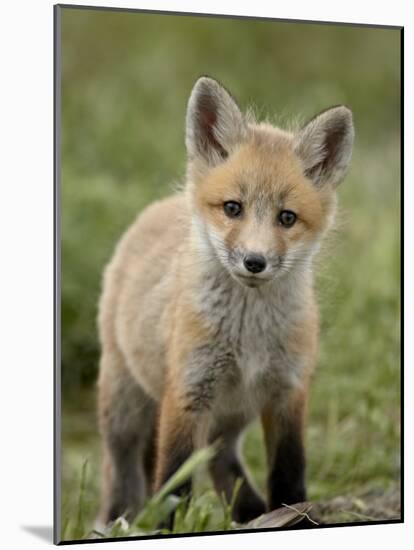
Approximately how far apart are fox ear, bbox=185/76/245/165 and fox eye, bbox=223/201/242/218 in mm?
221

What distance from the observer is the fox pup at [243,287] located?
15.2 ft

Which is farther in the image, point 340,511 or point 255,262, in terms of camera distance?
point 340,511

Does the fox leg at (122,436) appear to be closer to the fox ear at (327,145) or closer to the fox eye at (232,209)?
the fox eye at (232,209)

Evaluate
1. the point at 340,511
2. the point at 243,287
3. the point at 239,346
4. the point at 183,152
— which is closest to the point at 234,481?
the point at 340,511

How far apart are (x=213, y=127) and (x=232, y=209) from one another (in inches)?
14.8

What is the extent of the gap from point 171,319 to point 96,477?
1.91m

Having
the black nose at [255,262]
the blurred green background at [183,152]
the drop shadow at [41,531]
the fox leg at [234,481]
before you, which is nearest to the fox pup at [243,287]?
the black nose at [255,262]

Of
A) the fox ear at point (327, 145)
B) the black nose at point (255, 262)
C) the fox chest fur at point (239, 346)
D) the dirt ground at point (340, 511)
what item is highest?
the fox ear at point (327, 145)

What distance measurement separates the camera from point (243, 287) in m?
4.76

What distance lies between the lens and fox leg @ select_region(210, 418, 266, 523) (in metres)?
5.43

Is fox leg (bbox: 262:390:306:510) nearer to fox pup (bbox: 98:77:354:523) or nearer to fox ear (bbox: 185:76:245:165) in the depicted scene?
fox pup (bbox: 98:77:354:523)

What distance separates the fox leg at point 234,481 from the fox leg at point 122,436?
0.36 m

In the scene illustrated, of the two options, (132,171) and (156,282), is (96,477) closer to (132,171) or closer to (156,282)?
(156,282)

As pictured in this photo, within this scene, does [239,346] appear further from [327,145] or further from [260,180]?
[327,145]
